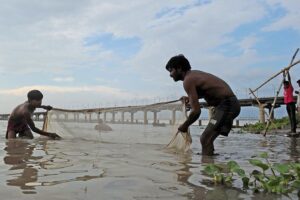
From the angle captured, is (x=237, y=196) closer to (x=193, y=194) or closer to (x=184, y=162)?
(x=193, y=194)

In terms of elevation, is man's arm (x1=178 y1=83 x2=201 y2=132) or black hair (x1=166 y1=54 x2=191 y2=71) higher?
black hair (x1=166 y1=54 x2=191 y2=71)

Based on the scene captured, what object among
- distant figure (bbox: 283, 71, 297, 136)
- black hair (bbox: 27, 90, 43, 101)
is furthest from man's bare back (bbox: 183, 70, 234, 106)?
distant figure (bbox: 283, 71, 297, 136)

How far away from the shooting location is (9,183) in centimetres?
331

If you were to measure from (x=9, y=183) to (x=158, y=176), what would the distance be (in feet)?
4.47

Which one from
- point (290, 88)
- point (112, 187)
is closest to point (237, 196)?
point (112, 187)

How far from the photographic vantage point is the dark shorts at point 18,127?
989cm

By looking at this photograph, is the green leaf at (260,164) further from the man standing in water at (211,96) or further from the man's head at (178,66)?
the man's head at (178,66)

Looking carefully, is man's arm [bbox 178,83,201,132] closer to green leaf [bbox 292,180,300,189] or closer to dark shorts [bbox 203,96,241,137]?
dark shorts [bbox 203,96,241,137]

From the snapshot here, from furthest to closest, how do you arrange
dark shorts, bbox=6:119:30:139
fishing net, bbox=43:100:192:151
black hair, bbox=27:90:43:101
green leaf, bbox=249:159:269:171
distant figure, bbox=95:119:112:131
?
dark shorts, bbox=6:119:30:139, black hair, bbox=27:90:43:101, distant figure, bbox=95:119:112:131, fishing net, bbox=43:100:192:151, green leaf, bbox=249:159:269:171

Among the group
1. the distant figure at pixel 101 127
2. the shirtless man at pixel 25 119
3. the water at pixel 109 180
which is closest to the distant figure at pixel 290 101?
the distant figure at pixel 101 127

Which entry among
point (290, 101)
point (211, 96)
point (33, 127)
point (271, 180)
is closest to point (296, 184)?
point (271, 180)

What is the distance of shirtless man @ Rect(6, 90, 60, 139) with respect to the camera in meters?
9.41

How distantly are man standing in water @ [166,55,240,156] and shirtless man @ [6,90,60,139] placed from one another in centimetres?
451

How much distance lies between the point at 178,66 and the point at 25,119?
16.6ft
